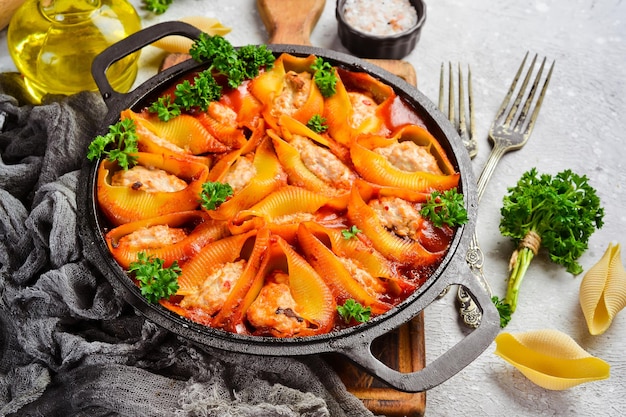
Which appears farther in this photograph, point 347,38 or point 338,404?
point 347,38

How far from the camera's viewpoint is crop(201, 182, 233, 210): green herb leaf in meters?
2.96

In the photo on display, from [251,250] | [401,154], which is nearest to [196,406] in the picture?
[251,250]

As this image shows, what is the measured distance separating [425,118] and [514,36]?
163 centimetres

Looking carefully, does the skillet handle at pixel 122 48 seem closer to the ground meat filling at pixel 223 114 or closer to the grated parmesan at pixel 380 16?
the ground meat filling at pixel 223 114

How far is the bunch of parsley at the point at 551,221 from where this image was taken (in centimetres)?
342

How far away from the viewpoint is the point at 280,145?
10.5 ft

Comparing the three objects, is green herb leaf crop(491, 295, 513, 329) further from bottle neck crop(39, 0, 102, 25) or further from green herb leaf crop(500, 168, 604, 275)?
bottle neck crop(39, 0, 102, 25)

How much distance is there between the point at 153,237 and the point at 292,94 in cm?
99

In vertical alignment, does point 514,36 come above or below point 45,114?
below

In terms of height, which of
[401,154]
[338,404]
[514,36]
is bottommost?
[338,404]

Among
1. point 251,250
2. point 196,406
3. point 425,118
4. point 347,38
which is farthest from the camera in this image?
point 347,38

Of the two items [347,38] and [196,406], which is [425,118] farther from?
[196,406]

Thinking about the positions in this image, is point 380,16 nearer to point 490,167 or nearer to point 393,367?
point 490,167

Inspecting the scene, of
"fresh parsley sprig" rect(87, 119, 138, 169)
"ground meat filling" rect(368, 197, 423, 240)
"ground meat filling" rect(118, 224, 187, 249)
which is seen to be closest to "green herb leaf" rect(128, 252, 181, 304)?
"ground meat filling" rect(118, 224, 187, 249)
